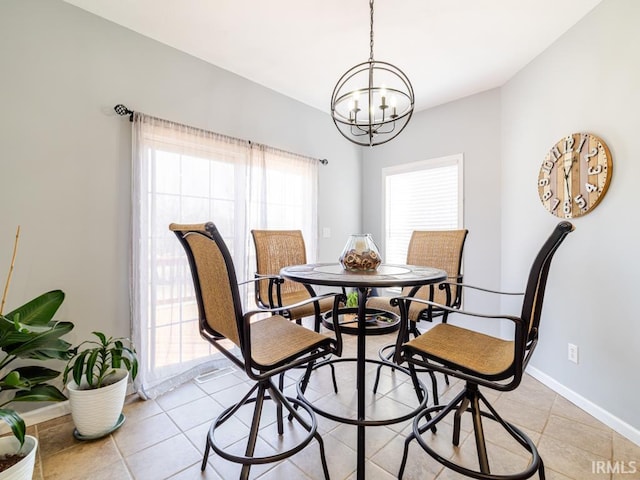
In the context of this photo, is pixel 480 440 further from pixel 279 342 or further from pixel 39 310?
pixel 39 310

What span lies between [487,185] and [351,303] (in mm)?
1937

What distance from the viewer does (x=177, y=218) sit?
2342mm

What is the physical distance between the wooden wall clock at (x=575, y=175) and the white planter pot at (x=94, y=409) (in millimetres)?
3178

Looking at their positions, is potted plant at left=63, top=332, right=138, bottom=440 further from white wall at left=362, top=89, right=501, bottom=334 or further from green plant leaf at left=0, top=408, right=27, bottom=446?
white wall at left=362, top=89, right=501, bottom=334

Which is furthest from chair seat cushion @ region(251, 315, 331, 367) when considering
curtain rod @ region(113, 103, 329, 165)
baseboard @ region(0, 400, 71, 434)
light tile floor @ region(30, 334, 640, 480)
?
curtain rod @ region(113, 103, 329, 165)

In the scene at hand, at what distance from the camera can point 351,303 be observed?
3.55 m

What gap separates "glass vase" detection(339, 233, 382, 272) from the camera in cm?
175

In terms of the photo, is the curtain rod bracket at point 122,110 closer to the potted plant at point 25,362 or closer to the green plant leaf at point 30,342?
the potted plant at point 25,362

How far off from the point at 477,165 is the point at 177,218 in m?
2.94

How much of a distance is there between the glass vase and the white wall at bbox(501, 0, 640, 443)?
1.48m

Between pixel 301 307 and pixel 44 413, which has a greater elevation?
pixel 301 307

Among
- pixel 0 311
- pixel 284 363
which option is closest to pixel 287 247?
pixel 284 363

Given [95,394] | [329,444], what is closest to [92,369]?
[95,394]

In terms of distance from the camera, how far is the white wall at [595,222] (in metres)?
1.75
